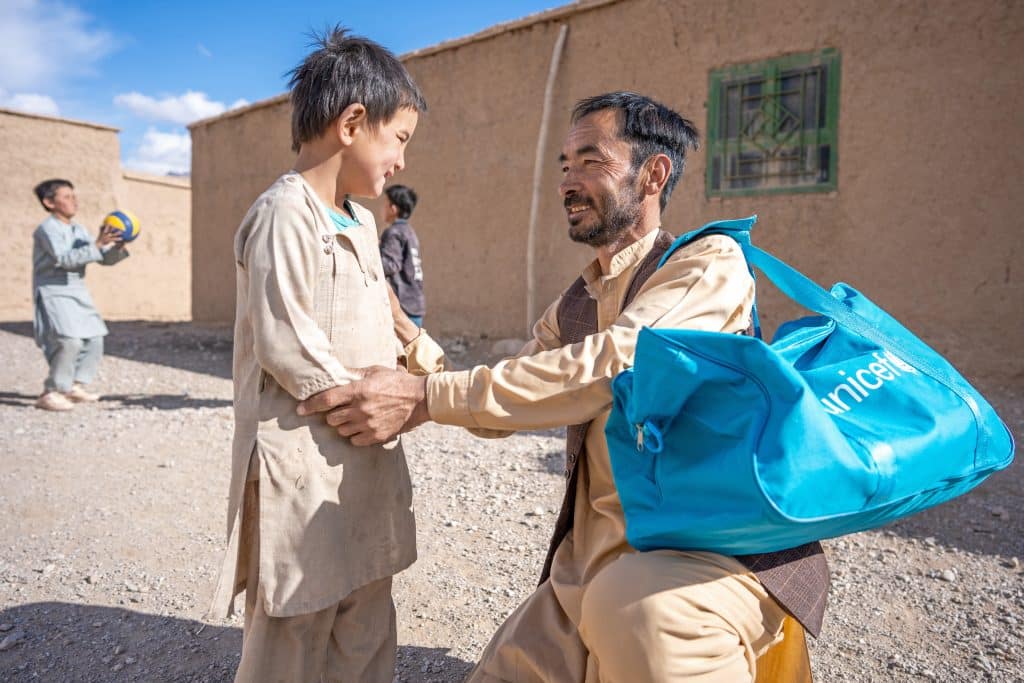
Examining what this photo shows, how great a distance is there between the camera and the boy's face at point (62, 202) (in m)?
6.11

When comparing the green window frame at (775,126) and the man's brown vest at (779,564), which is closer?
the man's brown vest at (779,564)

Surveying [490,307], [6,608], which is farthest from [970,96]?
[6,608]

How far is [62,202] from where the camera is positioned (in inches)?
242

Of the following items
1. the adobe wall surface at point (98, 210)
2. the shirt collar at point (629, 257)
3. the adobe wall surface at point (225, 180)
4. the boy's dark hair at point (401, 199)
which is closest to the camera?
the shirt collar at point (629, 257)

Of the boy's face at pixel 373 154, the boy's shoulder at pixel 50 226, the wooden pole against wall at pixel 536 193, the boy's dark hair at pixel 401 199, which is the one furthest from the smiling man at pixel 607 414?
the wooden pole against wall at pixel 536 193

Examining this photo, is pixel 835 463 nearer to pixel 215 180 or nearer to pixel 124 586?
pixel 124 586

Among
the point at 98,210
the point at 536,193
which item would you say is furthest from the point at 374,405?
the point at 98,210

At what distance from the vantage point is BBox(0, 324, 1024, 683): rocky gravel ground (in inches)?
92.4

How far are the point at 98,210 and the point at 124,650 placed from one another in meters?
15.3

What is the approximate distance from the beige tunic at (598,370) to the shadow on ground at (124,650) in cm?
87

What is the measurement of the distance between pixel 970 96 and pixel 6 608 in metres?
6.56

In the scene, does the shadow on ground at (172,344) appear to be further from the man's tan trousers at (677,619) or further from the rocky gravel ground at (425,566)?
the man's tan trousers at (677,619)

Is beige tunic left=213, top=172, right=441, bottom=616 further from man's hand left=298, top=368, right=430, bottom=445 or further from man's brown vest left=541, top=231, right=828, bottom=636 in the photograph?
man's brown vest left=541, top=231, right=828, bottom=636

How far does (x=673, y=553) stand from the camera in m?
1.42
